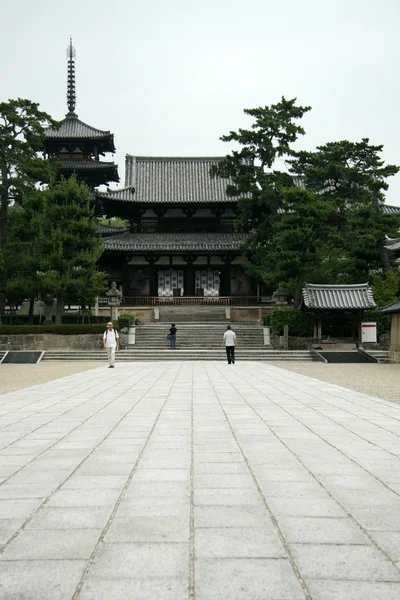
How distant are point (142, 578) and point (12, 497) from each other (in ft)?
5.85

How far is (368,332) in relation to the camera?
2811cm

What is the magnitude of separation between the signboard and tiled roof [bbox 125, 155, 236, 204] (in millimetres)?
15598

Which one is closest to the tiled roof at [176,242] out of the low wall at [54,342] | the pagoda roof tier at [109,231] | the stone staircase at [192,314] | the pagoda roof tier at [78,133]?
the pagoda roof tier at [109,231]

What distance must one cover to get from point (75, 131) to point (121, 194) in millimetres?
7313

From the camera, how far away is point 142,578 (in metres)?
2.79

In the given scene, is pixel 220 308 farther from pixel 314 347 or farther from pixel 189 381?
pixel 189 381

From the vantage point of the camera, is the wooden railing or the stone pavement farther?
the wooden railing

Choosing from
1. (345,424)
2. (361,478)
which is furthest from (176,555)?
(345,424)

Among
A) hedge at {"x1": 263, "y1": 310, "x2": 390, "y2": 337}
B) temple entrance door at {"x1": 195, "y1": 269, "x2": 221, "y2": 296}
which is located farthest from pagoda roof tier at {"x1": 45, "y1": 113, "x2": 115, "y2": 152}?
hedge at {"x1": 263, "y1": 310, "x2": 390, "y2": 337}

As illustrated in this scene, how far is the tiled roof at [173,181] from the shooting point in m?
40.5

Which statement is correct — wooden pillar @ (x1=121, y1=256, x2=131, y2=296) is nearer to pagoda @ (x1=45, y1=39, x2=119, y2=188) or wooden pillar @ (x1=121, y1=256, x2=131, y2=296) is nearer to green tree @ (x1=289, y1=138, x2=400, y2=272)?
pagoda @ (x1=45, y1=39, x2=119, y2=188)

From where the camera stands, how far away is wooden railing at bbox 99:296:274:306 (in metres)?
37.8

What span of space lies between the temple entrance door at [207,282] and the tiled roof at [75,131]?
12.7 metres

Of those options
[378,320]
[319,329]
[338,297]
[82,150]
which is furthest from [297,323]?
[82,150]
